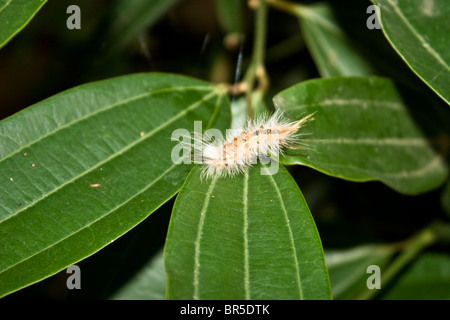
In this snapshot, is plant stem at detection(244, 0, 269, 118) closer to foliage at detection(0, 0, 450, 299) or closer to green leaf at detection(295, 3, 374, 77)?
foliage at detection(0, 0, 450, 299)

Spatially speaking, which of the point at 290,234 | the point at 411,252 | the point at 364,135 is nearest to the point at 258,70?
the point at 364,135

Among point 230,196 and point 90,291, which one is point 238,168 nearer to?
point 230,196

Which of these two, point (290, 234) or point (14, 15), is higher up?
point (14, 15)

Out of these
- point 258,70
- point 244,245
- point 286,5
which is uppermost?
point 286,5

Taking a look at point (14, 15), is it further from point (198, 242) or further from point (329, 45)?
point (329, 45)

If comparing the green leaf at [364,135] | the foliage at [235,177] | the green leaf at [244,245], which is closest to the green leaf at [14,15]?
the foliage at [235,177]

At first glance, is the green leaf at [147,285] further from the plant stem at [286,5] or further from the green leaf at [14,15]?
the plant stem at [286,5]
